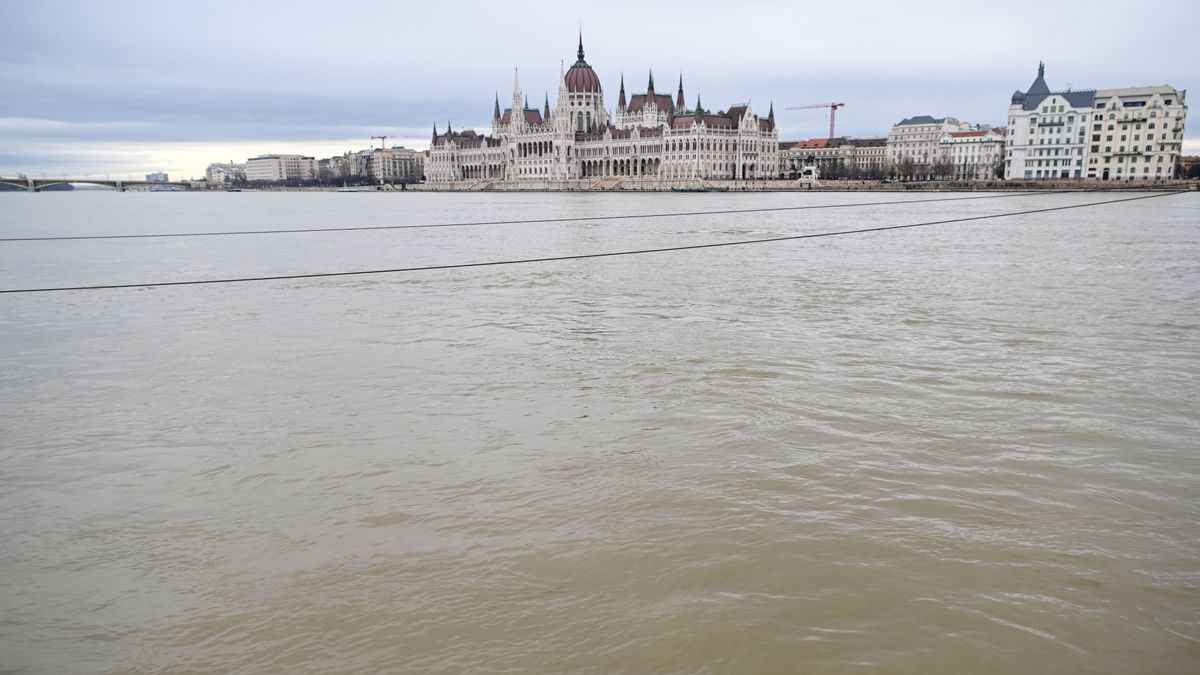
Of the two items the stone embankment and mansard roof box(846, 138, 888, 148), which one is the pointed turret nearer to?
the stone embankment

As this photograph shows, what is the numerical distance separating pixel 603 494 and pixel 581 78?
523ft

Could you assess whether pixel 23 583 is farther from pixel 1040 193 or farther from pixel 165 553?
pixel 1040 193

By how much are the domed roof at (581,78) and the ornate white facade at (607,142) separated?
0.19 m

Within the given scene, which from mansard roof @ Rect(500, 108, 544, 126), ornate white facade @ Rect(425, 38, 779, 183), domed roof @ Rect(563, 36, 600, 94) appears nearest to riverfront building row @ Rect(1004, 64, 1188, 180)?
ornate white facade @ Rect(425, 38, 779, 183)

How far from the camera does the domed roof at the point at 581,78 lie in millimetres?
155625

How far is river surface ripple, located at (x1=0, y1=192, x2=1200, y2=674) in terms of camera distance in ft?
11.8

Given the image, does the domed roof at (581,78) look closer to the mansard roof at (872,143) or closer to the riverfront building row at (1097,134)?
the mansard roof at (872,143)

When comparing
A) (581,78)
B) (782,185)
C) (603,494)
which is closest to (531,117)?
(581,78)

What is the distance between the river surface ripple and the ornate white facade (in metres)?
125

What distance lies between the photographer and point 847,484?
5.21 m

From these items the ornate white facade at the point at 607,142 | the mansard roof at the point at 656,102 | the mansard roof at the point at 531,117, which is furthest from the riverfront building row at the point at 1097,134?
the mansard roof at the point at 531,117

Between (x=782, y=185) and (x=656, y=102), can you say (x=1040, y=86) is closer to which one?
(x=782, y=185)

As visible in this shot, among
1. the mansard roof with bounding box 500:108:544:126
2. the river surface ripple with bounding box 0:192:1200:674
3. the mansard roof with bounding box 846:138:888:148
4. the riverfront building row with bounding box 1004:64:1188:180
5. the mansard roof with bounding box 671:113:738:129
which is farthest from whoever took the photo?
the mansard roof with bounding box 500:108:544:126

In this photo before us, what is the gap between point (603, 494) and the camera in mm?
5094
